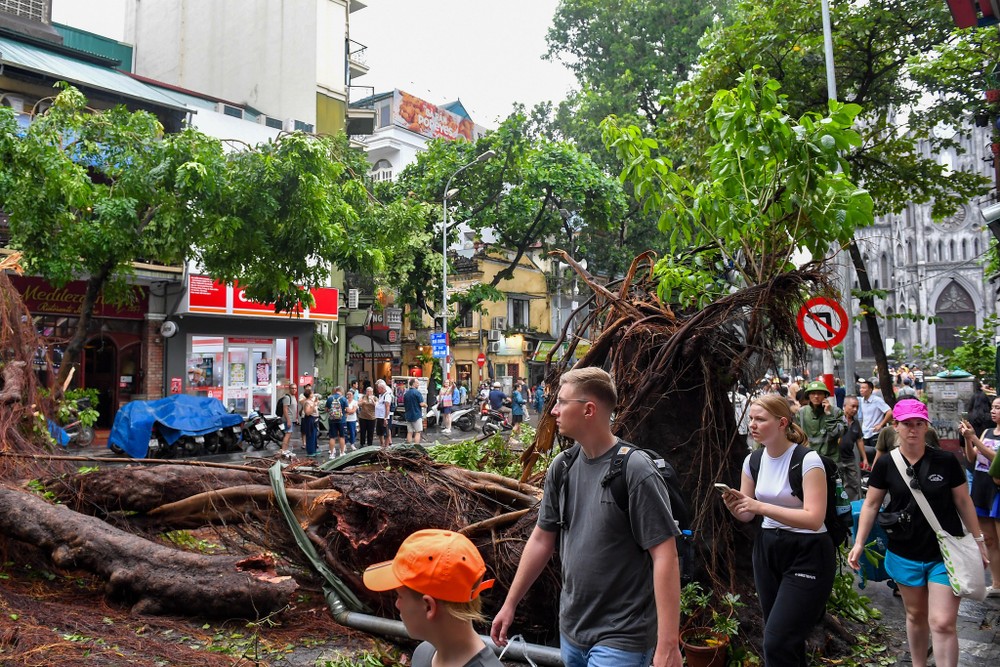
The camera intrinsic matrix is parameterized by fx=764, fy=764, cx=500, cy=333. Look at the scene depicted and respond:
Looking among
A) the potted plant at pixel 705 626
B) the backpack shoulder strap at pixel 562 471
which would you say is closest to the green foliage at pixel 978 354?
the potted plant at pixel 705 626

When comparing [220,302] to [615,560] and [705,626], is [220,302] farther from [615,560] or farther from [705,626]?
[615,560]

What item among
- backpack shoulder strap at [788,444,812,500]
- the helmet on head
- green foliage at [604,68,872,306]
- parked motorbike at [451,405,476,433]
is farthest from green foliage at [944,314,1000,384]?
parked motorbike at [451,405,476,433]

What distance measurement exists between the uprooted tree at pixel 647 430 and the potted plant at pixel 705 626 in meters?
0.21

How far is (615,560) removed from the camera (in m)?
2.89

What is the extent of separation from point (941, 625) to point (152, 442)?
49.3 ft

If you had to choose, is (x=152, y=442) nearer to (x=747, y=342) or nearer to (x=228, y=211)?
(x=228, y=211)

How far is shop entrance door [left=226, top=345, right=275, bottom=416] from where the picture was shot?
24000 millimetres

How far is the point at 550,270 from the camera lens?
140ft

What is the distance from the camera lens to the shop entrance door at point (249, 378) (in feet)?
78.7

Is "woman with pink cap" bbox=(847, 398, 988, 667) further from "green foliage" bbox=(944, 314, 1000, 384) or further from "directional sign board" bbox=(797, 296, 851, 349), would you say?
"green foliage" bbox=(944, 314, 1000, 384)

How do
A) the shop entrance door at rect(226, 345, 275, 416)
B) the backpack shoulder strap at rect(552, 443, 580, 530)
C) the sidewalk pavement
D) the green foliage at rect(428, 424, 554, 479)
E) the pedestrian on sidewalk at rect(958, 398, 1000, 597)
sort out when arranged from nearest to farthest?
the backpack shoulder strap at rect(552, 443, 580, 530) < the sidewalk pavement < the pedestrian on sidewalk at rect(958, 398, 1000, 597) < the green foliage at rect(428, 424, 554, 479) < the shop entrance door at rect(226, 345, 275, 416)

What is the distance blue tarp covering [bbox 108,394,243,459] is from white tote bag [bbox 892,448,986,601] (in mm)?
13786

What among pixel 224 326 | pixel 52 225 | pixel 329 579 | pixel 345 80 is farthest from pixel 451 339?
pixel 329 579

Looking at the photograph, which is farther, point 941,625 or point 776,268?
point 776,268
